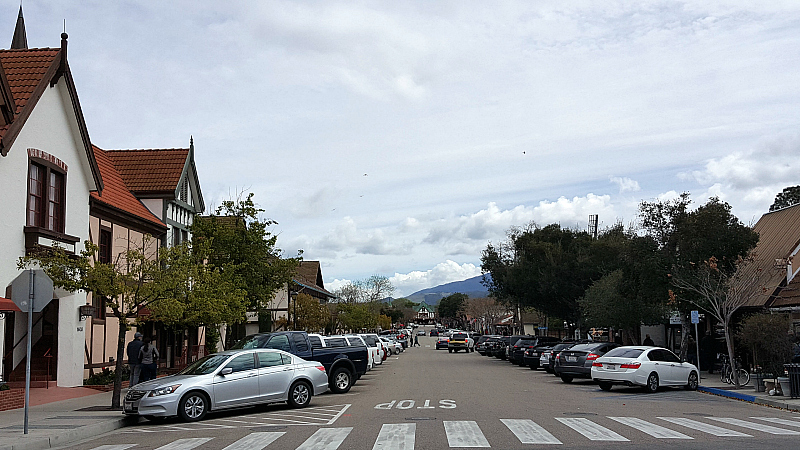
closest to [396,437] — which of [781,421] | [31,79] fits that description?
[781,421]

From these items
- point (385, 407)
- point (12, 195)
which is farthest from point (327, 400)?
point (12, 195)

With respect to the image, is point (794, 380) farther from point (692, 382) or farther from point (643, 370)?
point (692, 382)

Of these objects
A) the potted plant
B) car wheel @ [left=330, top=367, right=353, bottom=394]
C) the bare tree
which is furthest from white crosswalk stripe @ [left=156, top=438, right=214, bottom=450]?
the bare tree

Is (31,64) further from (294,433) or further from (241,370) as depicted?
(294,433)

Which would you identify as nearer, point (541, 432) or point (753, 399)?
point (541, 432)

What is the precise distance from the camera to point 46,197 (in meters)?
21.4

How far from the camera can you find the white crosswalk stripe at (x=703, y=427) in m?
13.1

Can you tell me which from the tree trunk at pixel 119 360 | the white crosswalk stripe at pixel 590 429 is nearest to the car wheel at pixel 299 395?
the tree trunk at pixel 119 360

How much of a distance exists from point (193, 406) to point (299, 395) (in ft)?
9.91

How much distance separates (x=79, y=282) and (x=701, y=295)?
67.0 feet

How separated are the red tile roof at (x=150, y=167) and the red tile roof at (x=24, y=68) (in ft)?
32.0

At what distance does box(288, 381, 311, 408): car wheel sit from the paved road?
379mm

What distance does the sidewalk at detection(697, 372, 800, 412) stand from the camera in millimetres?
18672

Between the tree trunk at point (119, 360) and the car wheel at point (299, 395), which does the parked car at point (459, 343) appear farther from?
the tree trunk at point (119, 360)
